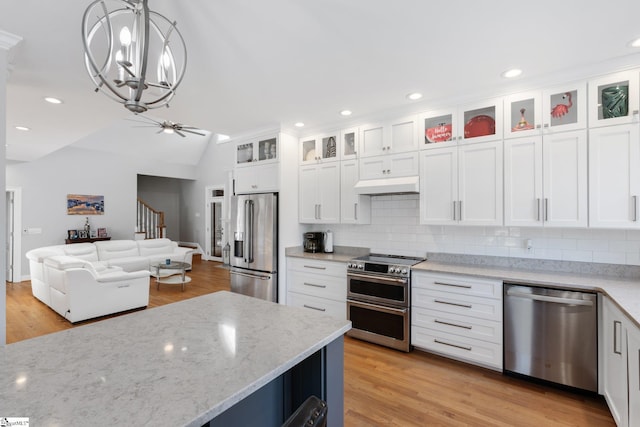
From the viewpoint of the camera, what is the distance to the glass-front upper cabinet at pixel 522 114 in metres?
2.67

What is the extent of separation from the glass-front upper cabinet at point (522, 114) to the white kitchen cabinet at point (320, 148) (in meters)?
1.84

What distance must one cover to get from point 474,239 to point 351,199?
1.45 metres

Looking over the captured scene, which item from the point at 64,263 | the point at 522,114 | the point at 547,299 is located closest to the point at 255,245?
the point at 64,263

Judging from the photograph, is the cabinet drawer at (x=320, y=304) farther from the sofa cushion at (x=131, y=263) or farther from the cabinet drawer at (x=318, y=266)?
the sofa cushion at (x=131, y=263)

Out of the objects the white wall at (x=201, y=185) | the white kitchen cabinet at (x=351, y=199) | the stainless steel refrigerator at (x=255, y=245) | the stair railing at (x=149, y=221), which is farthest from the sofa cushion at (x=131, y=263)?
the white kitchen cabinet at (x=351, y=199)

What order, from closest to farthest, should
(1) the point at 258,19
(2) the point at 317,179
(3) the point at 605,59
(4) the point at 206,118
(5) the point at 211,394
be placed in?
(5) the point at 211,394, (1) the point at 258,19, (3) the point at 605,59, (4) the point at 206,118, (2) the point at 317,179

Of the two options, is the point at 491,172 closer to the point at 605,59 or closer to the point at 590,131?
the point at 590,131

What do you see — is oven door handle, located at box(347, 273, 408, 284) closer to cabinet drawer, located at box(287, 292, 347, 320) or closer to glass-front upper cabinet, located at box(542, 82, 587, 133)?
cabinet drawer, located at box(287, 292, 347, 320)

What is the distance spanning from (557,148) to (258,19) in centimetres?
260

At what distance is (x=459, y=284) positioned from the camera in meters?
2.84

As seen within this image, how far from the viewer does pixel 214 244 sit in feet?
30.8

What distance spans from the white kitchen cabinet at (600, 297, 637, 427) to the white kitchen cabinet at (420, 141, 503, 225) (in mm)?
1027

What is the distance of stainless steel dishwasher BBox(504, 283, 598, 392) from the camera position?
2307 mm

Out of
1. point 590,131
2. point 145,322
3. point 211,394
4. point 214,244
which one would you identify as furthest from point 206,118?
point 214,244
